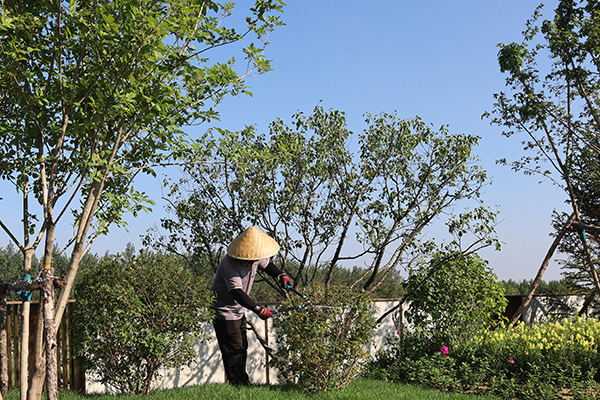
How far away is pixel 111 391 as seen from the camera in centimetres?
802

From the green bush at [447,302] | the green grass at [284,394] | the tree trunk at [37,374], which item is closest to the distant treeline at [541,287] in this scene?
the green bush at [447,302]

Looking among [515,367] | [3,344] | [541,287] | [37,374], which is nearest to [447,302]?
[515,367]

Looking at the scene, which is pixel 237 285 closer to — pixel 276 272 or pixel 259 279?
pixel 276 272

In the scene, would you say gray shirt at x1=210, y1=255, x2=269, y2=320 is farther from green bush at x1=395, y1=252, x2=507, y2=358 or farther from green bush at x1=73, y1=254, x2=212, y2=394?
green bush at x1=395, y1=252, x2=507, y2=358

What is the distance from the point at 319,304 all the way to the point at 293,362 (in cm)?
84

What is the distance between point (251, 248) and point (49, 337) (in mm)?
2838

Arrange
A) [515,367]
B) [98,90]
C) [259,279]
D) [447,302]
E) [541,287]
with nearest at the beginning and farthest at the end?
[98,90]
[515,367]
[447,302]
[259,279]
[541,287]

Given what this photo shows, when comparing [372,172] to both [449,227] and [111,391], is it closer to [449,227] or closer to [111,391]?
[449,227]

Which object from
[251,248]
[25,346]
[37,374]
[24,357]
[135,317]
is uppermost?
[251,248]

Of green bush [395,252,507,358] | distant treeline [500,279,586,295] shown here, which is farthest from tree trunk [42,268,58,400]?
distant treeline [500,279,586,295]

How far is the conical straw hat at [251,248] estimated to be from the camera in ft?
25.9

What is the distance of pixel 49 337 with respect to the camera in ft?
19.9

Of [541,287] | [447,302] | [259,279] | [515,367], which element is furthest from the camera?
[541,287]

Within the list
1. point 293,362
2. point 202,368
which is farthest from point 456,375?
point 202,368
